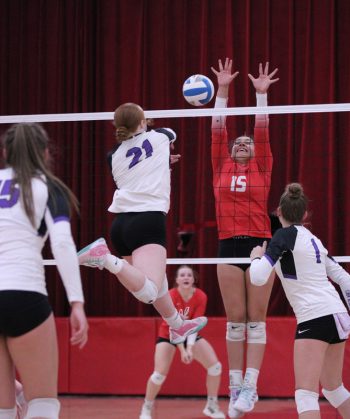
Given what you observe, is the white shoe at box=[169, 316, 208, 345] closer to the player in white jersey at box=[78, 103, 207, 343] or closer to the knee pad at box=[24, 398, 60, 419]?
the player in white jersey at box=[78, 103, 207, 343]

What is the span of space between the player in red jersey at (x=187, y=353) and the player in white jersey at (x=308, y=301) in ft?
9.12

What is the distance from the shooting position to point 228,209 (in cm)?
648

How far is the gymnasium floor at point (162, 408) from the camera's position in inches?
316

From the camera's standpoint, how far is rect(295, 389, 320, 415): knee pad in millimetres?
5094

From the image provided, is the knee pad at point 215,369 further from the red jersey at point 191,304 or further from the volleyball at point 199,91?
the volleyball at point 199,91

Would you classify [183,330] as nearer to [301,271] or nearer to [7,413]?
[301,271]

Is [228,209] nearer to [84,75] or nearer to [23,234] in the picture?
[23,234]

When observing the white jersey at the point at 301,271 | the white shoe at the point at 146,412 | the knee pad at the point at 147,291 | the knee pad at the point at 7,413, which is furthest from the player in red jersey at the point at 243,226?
the knee pad at the point at 7,413

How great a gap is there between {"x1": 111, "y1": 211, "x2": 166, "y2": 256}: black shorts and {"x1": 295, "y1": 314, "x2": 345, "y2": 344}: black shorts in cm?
104

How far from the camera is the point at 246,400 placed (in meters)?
6.25

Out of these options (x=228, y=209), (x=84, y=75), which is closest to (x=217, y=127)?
(x=228, y=209)

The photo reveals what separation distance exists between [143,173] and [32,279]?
177 cm

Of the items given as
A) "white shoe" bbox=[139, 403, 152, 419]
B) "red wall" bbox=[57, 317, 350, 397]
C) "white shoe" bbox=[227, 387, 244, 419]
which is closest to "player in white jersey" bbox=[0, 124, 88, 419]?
"white shoe" bbox=[227, 387, 244, 419]

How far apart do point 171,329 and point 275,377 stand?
11.0 ft
